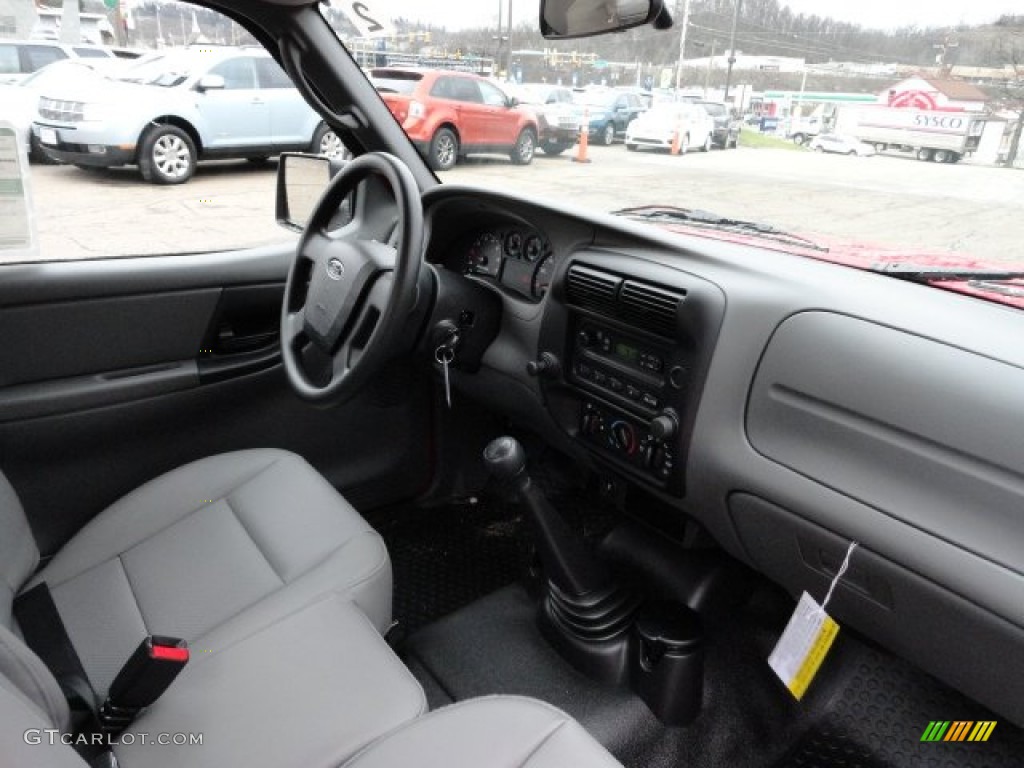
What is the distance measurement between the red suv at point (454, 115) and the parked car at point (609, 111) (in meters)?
0.19

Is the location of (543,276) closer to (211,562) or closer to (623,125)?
Answer: (623,125)

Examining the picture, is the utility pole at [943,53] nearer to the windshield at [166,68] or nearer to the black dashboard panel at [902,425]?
the black dashboard panel at [902,425]

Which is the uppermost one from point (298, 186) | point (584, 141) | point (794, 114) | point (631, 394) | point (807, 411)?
point (794, 114)

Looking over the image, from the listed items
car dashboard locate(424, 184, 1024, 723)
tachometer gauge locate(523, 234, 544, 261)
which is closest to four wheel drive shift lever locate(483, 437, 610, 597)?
car dashboard locate(424, 184, 1024, 723)

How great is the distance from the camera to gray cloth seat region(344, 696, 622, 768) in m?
1.05

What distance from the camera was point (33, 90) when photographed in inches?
73.4

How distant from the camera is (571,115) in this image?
6.70 feet

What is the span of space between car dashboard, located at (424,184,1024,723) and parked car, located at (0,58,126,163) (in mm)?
975

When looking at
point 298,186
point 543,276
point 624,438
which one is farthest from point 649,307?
point 298,186

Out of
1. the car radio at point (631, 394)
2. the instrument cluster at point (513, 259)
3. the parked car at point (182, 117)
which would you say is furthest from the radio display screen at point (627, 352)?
the parked car at point (182, 117)

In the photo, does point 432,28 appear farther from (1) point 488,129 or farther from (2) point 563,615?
(2) point 563,615

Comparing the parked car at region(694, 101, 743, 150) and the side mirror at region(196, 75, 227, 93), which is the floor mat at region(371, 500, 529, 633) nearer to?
the parked car at region(694, 101, 743, 150)

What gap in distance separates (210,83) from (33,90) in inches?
19.2

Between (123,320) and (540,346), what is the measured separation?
1.01 metres
